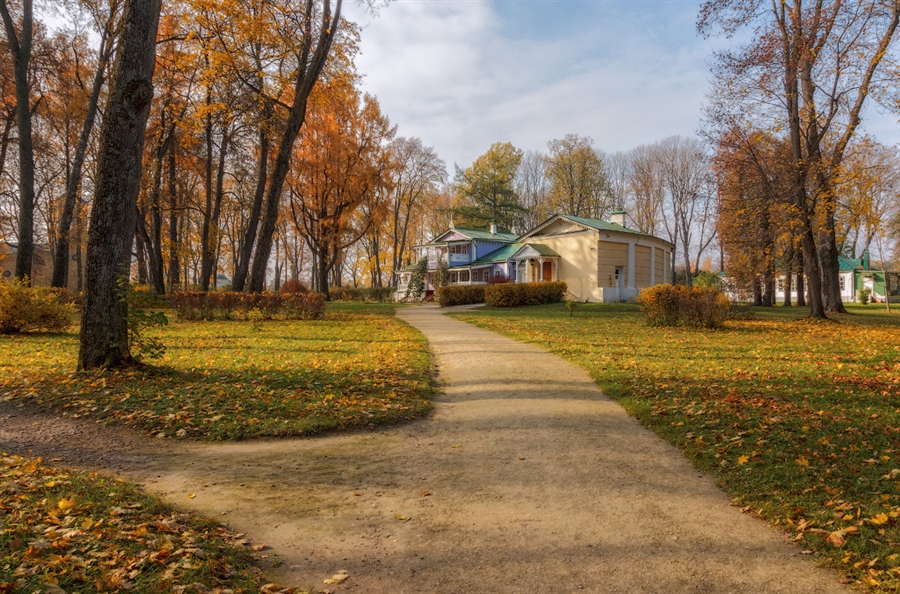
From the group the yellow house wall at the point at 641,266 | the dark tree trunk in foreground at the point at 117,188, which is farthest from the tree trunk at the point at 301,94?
the yellow house wall at the point at 641,266

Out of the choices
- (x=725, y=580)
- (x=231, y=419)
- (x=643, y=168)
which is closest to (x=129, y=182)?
(x=231, y=419)

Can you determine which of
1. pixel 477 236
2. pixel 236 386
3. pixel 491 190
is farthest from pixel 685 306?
pixel 491 190

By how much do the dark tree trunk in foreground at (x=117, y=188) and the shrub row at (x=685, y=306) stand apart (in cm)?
1448

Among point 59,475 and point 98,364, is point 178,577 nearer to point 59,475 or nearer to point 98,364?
point 59,475

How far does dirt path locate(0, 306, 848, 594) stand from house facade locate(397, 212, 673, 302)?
26.9 meters

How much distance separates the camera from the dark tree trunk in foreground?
24.2 feet

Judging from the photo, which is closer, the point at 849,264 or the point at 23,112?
the point at 23,112

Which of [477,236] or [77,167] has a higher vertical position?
[477,236]

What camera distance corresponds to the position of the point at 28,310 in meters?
12.8

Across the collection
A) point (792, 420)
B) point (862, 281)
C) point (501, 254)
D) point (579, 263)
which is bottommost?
point (792, 420)

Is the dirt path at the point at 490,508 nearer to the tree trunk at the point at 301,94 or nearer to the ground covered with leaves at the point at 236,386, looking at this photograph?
the ground covered with leaves at the point at 236,386

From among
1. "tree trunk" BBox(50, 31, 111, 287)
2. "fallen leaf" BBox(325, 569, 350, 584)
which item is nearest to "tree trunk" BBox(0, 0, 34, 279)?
"tree trunk" BBox(50, 31, 111, 287)

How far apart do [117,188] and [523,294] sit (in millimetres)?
22356

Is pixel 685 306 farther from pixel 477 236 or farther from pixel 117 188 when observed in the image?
pixel 477 236
